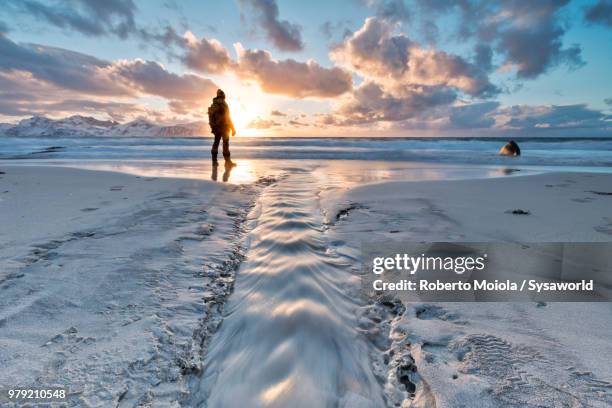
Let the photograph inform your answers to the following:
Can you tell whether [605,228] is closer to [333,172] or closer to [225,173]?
[333,172]

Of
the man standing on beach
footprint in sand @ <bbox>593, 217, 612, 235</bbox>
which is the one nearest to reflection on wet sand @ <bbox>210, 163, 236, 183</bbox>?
the man standing on beach

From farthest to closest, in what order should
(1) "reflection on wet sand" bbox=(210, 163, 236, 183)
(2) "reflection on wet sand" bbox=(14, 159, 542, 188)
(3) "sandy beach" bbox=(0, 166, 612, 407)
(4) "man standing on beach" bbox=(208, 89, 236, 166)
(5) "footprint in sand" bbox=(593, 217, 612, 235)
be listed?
1. (4) "man standing on beach" bbox=(208, 89, 236, 166)
2. (2) "reflection on wet sand" bbox=(14, 159, 542, 188)
3. (1) "reflection on wet sand" bbox=(210, 163, 236, 183)
4. (5) "footprint in sand" bbox=(593, 217, 612, 235)
5. (3) "sandy beach" bbox=(0, 166, 612, 407)

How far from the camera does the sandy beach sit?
1.16 metres

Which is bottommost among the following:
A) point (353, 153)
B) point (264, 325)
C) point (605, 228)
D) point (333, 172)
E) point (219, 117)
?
point (264, 325)

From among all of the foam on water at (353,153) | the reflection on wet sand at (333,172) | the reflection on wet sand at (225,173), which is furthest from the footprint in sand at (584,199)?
the foam on water at (353,153)

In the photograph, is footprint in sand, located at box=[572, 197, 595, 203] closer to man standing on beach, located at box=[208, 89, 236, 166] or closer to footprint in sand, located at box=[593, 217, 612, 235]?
footprint in sand, located at box=[593, 217, 612, 235]

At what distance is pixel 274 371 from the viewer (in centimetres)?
122

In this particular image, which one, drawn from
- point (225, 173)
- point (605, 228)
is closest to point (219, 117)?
point (225, 173)

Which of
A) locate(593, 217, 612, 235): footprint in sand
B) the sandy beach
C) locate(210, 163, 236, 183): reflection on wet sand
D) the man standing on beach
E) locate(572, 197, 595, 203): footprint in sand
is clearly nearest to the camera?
the sandy beach

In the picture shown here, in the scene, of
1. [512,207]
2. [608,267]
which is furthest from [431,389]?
[512,207]

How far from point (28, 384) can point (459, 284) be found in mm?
2265

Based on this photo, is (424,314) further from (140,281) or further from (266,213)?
Result: (266,213)

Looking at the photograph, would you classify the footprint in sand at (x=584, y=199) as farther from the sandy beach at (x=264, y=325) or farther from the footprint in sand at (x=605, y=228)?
the sandy beach at (x=264, y=325)

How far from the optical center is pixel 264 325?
154 centimetres
